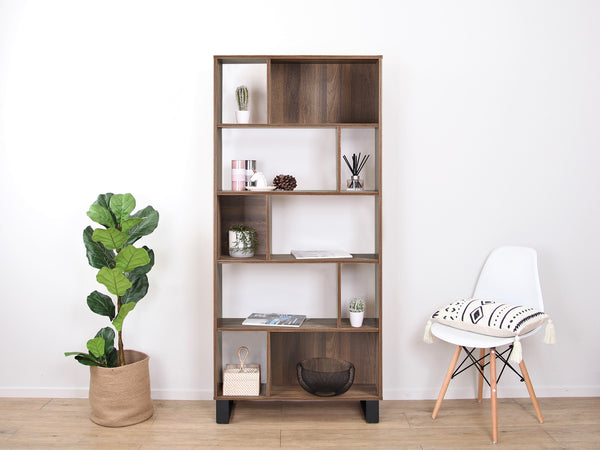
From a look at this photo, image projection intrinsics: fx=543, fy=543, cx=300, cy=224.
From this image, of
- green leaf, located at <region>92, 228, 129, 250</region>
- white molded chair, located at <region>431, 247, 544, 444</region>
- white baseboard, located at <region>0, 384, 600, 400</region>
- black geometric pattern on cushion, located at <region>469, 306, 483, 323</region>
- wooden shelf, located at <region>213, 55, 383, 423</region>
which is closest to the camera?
green leaf, located at <region>92, 228, 129, 250</region>

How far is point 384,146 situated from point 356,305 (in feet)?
2.84

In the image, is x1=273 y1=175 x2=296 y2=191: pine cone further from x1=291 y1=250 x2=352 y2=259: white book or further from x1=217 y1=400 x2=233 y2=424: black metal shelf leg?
x1=217 y1=400 x2=233 y2=424: black metal shelf leg

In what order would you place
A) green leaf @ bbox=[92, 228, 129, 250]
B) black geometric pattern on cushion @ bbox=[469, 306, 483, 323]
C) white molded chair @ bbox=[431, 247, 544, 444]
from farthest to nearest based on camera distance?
white molded chair @ bbox=[431, 247, 544, 444] < black geometric pattern on cushion @ bbox=[469, 306, 483, 323] < green leaf @ bbox=[92, 228, 129, 250]

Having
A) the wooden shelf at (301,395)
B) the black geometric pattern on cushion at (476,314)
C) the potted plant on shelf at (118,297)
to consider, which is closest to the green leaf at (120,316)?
the potted plant on shelf at (118,297)

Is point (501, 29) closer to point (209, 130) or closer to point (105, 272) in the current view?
point (209, 130)

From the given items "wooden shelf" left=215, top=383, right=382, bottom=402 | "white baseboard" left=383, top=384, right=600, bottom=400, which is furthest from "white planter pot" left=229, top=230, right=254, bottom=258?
"white baseboard" left=383, top=384, right=600, bottom=400

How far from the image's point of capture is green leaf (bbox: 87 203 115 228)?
2492mm

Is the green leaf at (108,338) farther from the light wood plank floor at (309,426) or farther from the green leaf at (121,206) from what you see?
the green leaf at (121,206)

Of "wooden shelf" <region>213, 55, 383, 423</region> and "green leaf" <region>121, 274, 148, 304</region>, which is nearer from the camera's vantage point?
"green leaf" <region>121, 274, 148, 304</region>

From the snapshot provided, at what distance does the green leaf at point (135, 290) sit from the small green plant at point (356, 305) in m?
1.02

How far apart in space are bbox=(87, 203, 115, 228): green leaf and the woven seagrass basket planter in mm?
690

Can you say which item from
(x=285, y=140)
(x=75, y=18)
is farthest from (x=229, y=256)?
(x=75, y=18)

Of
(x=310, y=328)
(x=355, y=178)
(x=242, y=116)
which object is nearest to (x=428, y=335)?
(x=310, y=328)

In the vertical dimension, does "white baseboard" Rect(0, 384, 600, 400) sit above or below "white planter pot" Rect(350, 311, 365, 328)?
below
